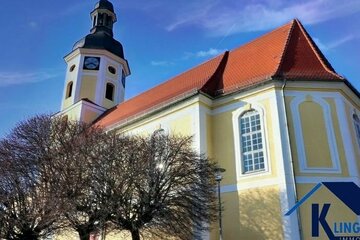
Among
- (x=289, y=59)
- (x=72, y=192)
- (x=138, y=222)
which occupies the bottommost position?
(x=138, y=222)

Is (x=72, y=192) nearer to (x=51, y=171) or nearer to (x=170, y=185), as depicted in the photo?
(x=51, y=171)

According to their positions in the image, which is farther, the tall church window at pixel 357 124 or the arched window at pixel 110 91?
the arched window at pixel 110 91

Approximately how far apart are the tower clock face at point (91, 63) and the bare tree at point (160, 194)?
651 inches

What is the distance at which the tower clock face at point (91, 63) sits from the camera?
1110 inches

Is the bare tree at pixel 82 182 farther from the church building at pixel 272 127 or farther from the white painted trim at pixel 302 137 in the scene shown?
the white painted trim at pixel 302 137

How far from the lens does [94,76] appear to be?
92.0 ft

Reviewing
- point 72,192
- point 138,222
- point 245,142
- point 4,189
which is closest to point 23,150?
point 4,189

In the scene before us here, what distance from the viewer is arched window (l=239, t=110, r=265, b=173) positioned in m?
14.4

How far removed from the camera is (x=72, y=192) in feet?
42.3

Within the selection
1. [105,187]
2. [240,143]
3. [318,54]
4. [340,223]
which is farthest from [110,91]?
[340,223]

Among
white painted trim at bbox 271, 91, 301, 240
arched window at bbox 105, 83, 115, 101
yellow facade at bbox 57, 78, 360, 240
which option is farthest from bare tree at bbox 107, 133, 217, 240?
arched window at bbox 105, 83, 115, 101

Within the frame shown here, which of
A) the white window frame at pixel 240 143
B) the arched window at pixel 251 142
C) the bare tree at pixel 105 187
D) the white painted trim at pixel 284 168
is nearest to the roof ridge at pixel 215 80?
the white window frame at pixel 240 143

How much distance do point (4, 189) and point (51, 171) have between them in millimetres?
2044

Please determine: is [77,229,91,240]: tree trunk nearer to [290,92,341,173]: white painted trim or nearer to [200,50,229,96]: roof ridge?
[200,50,229,96]: roof ridge
